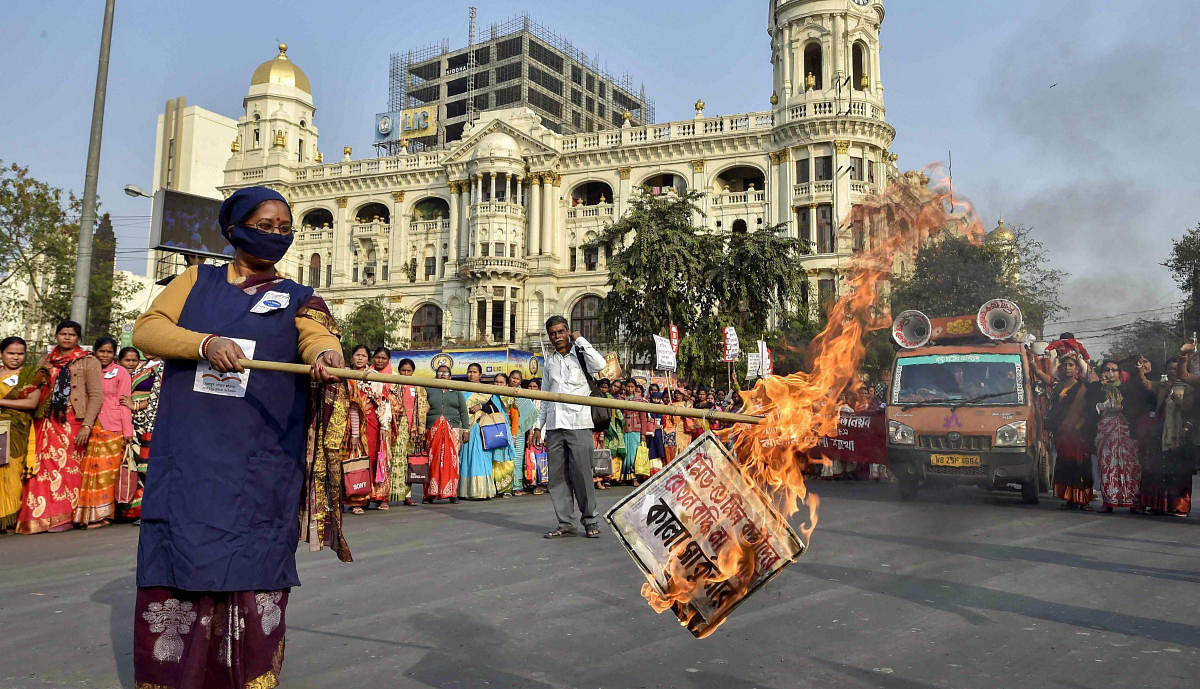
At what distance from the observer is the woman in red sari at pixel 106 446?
8.95 meters

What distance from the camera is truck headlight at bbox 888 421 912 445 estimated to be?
1108 centimetres

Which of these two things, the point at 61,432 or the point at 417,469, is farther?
the point at 417,469

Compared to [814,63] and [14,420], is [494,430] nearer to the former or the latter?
[14,420]

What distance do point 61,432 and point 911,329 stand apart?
10767mm

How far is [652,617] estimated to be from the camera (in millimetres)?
4957

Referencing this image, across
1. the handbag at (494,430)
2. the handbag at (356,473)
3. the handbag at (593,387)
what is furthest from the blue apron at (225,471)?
the handbag at (494,430)

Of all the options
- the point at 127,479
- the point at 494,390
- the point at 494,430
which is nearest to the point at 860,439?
the point at 494,430

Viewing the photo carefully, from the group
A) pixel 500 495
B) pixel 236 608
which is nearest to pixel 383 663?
pixel 236 608

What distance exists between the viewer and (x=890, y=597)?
5527 millimetres

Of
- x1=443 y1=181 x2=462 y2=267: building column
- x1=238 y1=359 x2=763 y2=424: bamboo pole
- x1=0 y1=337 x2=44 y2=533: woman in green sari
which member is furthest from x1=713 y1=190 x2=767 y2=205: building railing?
x1=238 y1=359 x2=763 y2=424: bamboo pole

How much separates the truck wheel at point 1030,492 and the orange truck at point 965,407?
2 cm

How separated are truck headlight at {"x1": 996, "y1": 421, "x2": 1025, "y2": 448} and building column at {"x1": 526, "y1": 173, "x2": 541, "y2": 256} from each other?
4706cm

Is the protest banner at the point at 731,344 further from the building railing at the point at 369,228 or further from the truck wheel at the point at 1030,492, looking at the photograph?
the building railing at the point at 369,228

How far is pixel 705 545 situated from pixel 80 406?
784 cm
